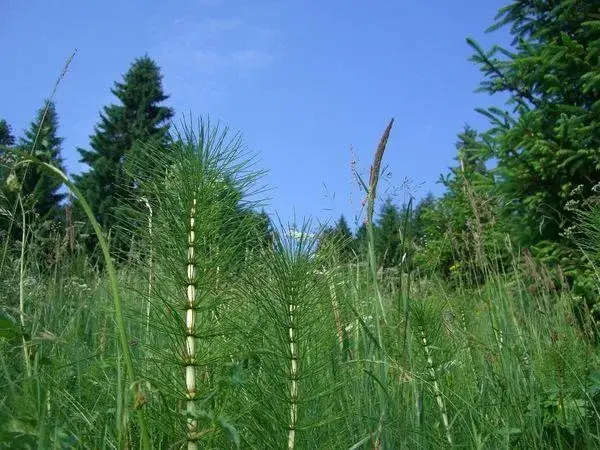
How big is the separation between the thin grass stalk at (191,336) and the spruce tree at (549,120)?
22.1ft

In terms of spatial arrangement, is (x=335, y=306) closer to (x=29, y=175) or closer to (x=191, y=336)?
(x=191, y=336)

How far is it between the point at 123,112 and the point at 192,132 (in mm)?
38473

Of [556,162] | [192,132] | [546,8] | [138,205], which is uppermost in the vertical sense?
[546,8]

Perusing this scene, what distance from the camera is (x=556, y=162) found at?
26.9ft

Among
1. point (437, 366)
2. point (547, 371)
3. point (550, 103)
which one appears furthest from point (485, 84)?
point (437, 366)

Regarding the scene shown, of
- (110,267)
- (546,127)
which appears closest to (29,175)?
(110,267)

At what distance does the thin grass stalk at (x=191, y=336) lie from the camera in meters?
1.37

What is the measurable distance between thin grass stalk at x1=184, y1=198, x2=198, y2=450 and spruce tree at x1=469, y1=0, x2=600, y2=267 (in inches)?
265

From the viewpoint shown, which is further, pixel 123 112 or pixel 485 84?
pixel 123 112

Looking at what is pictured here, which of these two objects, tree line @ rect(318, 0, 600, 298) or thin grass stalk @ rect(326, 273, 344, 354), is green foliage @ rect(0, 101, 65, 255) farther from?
tree line @ rect(318, 0, 600, 298)

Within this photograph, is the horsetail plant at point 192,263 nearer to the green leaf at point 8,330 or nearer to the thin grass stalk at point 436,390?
the green leaf at point 8,330

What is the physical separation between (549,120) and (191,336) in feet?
27.0

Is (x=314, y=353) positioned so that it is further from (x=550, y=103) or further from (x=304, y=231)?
(x=550, y=103)

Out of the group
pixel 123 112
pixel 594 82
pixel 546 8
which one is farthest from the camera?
pixel 123 112
